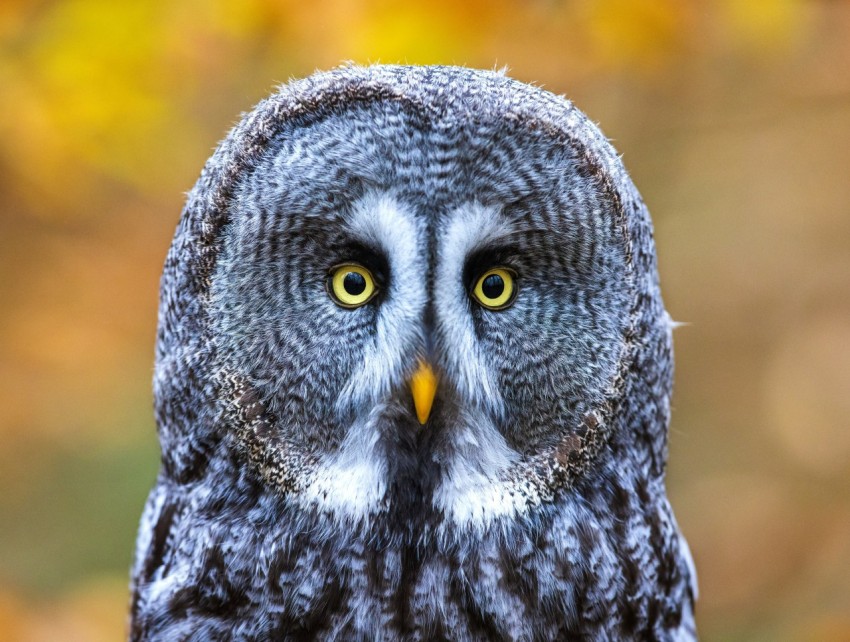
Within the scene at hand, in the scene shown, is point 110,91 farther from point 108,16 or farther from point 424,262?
point 424,262

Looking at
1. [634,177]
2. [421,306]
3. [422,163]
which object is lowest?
[421,306]

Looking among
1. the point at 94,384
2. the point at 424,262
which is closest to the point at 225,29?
the point at 424,262

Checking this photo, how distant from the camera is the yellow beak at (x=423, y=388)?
4.34 ft

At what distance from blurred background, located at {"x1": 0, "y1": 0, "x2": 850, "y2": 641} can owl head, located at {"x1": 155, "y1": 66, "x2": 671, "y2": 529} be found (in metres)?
0.88

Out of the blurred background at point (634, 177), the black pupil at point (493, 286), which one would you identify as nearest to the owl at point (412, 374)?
the black pupil at point (493, 286)

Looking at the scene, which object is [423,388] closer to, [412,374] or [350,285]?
[412,374]

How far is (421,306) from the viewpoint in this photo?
132 centimetres

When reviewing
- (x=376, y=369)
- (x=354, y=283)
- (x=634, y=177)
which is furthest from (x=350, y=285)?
(x=634, y=177)

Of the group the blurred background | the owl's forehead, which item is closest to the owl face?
the owl's forehead

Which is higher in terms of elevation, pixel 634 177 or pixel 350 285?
pixel 634 177

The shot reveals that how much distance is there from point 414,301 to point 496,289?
4.7 inches

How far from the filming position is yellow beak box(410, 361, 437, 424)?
1323 mm

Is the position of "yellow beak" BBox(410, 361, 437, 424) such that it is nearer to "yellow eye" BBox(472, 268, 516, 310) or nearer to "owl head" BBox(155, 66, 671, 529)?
"owl head" BBox(155, 66, 671, 529)

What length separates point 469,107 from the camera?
131 cm
